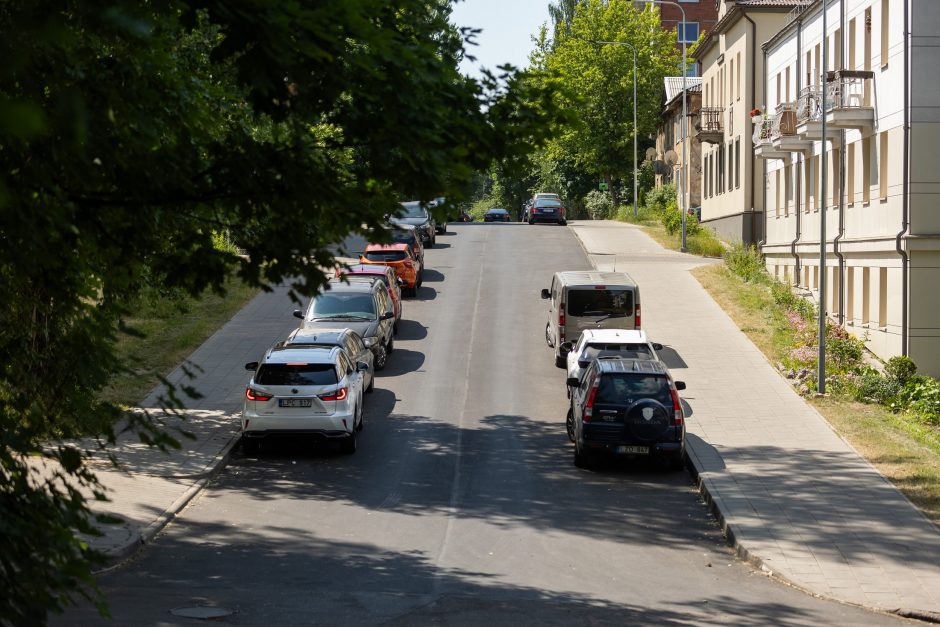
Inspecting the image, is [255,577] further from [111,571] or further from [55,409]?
[55,409]

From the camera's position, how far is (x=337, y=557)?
1327cm

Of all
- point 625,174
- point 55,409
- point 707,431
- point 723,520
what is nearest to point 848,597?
point 723,520

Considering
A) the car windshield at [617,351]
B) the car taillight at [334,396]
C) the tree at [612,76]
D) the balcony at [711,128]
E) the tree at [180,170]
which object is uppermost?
the tree at [612,76]

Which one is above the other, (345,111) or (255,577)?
(345,111)

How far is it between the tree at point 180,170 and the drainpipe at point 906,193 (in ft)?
61.0

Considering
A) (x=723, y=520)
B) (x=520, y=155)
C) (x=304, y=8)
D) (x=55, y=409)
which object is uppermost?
(x=304, y=8)

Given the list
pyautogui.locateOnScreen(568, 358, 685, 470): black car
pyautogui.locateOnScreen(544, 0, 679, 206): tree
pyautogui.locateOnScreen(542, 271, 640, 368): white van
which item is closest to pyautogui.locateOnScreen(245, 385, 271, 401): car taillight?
pyautogui.locateOnScreen(568, 358, 685, 470): black car

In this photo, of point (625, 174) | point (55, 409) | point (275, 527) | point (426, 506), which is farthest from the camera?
point (625, 174)

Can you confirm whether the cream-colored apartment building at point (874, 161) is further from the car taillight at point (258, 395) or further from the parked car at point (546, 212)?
the parked car at point (546, 212)

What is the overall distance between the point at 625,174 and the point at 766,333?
49897mm

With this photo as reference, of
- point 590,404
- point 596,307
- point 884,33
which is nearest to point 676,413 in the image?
point 590,404

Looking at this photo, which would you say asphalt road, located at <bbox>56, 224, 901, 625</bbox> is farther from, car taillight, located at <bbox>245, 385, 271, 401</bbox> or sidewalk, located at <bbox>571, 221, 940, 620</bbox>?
car taillight, located at <bbox>245, 385, 271, 401</bbox>

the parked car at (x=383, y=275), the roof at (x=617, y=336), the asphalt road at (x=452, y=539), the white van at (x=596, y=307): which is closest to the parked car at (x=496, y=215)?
the parked car at (x=383, y=275)

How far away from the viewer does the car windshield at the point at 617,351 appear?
22781mm
